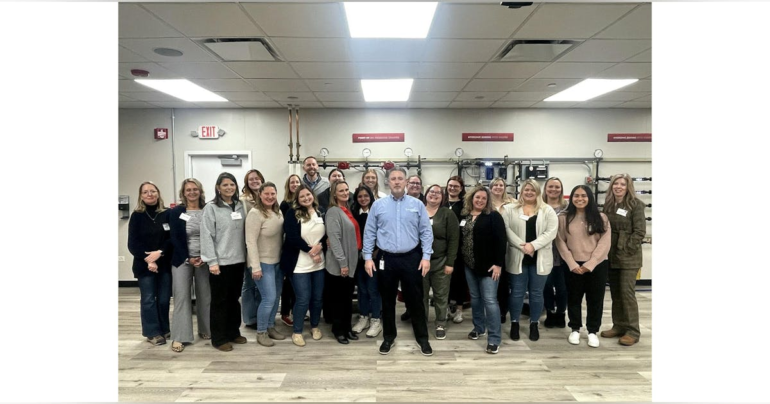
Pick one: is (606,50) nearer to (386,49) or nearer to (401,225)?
(386,49)

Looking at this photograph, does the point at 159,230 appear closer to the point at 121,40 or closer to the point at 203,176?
the point at 121,40

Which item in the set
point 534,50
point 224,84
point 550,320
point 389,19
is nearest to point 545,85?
point 534,50

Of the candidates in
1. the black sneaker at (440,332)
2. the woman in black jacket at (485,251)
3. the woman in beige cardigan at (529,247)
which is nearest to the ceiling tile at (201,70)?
the woman in black jacket at (485,251)

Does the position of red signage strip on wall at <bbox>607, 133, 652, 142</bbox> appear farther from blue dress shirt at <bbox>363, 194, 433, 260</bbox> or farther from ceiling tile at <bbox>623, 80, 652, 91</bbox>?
blue dress shirt at <bbox>363, 194, 433, 260</bbox>

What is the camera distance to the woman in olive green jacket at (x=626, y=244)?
10.9 feet

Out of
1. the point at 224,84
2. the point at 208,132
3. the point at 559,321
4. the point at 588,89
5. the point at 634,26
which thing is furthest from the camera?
the point at 208,132

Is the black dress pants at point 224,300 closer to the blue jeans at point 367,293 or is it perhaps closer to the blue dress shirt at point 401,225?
the blue jeans at point 367,293

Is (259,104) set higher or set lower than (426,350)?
higher

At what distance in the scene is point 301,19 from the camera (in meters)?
2.70

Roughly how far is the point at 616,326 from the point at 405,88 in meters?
3.73

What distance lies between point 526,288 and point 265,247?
2586 mm

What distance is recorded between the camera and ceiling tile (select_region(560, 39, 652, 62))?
3162 millimetres

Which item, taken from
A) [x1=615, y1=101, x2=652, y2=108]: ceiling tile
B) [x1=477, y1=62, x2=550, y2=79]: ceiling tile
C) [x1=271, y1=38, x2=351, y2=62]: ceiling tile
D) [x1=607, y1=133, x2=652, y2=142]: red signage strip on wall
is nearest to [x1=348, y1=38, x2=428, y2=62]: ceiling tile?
[x1=271, y1=38, x2=351, y2=62]: ceiling tile

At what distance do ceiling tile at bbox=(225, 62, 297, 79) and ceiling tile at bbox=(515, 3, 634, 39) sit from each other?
2.43 meters
